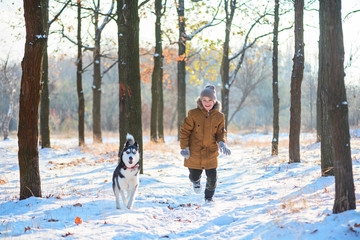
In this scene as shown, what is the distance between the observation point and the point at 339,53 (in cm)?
418

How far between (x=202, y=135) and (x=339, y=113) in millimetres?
2631

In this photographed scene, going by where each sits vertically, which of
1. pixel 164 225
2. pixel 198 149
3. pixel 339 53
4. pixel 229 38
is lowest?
pixel 164 225

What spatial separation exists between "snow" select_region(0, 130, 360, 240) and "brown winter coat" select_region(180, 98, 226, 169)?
2.90ft

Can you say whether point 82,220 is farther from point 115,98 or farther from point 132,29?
point 115,98

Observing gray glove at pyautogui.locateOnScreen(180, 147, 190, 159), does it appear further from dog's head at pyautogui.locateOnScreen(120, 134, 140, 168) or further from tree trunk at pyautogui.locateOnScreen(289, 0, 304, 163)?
tree trunk at pyautogui.locateOnScreen(289, 0, 304, 163)

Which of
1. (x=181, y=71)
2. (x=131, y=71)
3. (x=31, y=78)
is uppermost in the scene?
(x=181, y=71)

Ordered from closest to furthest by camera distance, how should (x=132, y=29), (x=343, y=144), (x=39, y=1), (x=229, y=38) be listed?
(x=343, y=144)
(x=39, y=1)
(x=132, y=29)
(x=229, y=38)

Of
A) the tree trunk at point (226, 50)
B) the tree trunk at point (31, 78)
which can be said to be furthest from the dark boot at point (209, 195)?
the tree trunk at point (226, 50)

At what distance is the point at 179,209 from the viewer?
6.05 metres

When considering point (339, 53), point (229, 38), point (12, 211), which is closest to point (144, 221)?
point (12, 211)

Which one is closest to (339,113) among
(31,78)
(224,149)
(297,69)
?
(224,149)

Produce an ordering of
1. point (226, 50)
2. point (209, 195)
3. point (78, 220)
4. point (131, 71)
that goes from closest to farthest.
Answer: point (78, 220) → point (209, 195) → point (131, 71) → point (226, 50)

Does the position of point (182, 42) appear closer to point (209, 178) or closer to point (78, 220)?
point (209, 178)

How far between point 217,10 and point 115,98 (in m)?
37.5
